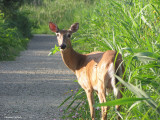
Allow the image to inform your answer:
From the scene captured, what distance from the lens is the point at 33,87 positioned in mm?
8734

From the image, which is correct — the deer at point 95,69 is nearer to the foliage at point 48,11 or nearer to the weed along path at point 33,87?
the weed along path at point 33,87

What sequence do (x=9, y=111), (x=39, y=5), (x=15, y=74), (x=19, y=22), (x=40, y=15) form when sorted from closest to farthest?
(x=9, y=111), (x=15, y=74), (x=19, y=22), (x=40, y=15), (x=39, y=5)

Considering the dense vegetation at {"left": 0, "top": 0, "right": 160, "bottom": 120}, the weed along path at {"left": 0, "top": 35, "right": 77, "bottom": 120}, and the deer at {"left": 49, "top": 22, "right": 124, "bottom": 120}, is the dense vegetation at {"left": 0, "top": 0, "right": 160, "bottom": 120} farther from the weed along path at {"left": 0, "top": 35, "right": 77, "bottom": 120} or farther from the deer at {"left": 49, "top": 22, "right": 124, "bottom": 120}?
the weed along path at {"left": 0, "top": 35, "right": 77, "bottom": 120}

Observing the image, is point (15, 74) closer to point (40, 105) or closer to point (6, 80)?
point (6, 80)

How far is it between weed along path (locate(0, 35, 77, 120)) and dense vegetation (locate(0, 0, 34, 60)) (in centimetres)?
60

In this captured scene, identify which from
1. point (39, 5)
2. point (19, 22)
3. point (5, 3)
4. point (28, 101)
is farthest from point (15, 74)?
point (39, 5)

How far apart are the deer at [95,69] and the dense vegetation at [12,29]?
7.38 metres

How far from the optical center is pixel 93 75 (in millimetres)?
5070

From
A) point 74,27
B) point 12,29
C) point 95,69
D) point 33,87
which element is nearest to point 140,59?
point 95,69

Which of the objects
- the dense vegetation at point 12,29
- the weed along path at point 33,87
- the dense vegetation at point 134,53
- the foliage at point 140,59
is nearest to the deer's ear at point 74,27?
the dense vegetation at point 134,53

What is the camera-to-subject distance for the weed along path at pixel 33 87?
255 inches

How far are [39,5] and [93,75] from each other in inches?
1088

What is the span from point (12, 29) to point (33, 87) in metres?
6.10

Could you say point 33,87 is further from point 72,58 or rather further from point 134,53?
point 134,53
